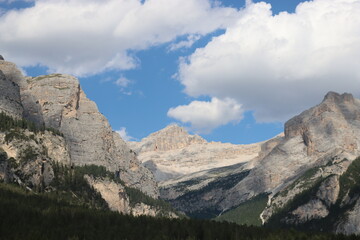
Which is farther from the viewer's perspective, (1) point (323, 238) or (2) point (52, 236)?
(1) point (323, 238)

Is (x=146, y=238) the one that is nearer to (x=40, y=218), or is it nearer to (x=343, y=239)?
(x=40, y=218)

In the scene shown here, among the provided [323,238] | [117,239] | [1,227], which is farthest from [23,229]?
[323,238]

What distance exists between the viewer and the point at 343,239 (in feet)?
641

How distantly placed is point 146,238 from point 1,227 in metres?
49.6

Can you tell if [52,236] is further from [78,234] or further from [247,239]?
[247,239]

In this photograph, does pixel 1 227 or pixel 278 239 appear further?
pixel 278 239

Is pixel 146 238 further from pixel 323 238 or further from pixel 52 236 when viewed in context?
pixel 323 238

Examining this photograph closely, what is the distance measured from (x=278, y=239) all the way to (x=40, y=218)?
277ft

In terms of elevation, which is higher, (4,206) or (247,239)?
(4,206)

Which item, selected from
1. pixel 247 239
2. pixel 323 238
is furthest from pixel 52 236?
pixel 323 238

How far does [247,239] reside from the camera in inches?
7717

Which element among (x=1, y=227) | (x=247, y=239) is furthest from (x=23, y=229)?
(x=247, y=239)

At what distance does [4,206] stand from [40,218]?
43.2 ft

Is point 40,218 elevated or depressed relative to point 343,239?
elevated
